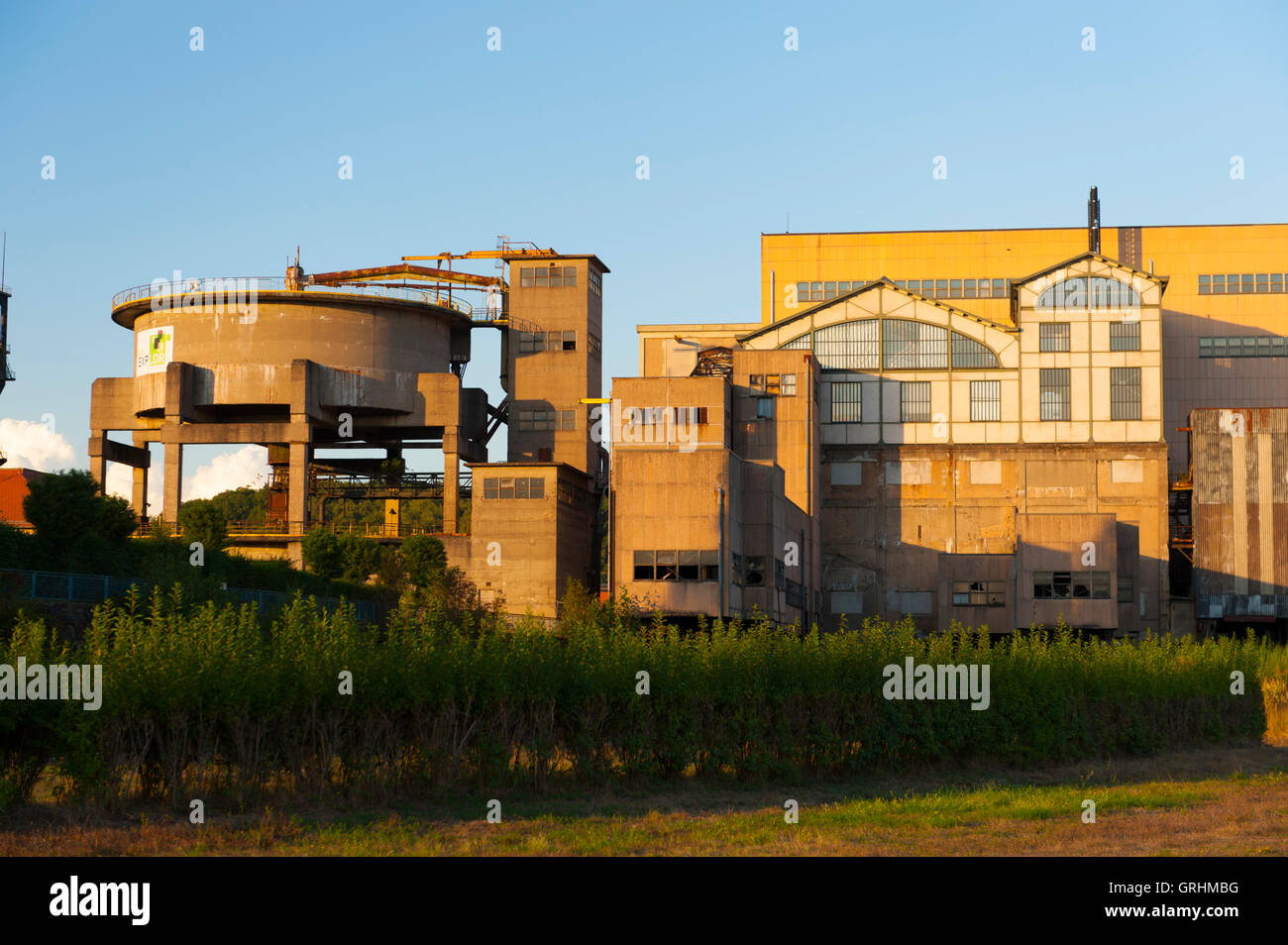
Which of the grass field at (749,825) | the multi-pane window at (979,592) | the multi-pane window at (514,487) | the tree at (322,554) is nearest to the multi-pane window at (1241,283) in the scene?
the multi-pane window at (979,592)

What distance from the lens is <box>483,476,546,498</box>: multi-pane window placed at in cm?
7744

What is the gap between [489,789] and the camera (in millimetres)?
29578

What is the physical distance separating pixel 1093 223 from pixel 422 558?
48562 mm

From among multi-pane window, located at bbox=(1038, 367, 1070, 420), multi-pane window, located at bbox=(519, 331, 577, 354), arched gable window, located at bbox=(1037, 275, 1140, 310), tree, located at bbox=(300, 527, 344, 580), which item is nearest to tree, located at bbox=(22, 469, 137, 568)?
tree, located at bbox=(300, 527, 344, 580)

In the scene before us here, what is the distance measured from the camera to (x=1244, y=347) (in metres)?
89.0

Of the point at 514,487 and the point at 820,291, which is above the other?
the point at 820,291

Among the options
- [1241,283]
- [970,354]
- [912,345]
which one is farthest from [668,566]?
[1241,283]

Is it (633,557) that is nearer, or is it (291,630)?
(291,630)

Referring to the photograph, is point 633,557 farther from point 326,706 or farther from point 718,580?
point 326,706

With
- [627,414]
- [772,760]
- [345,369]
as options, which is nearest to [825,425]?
[627,414]

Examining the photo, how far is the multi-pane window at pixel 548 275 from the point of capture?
88.8m

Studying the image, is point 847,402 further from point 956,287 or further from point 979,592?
point 956,287

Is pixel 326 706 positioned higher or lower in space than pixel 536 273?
lower

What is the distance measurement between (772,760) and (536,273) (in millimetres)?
60413
